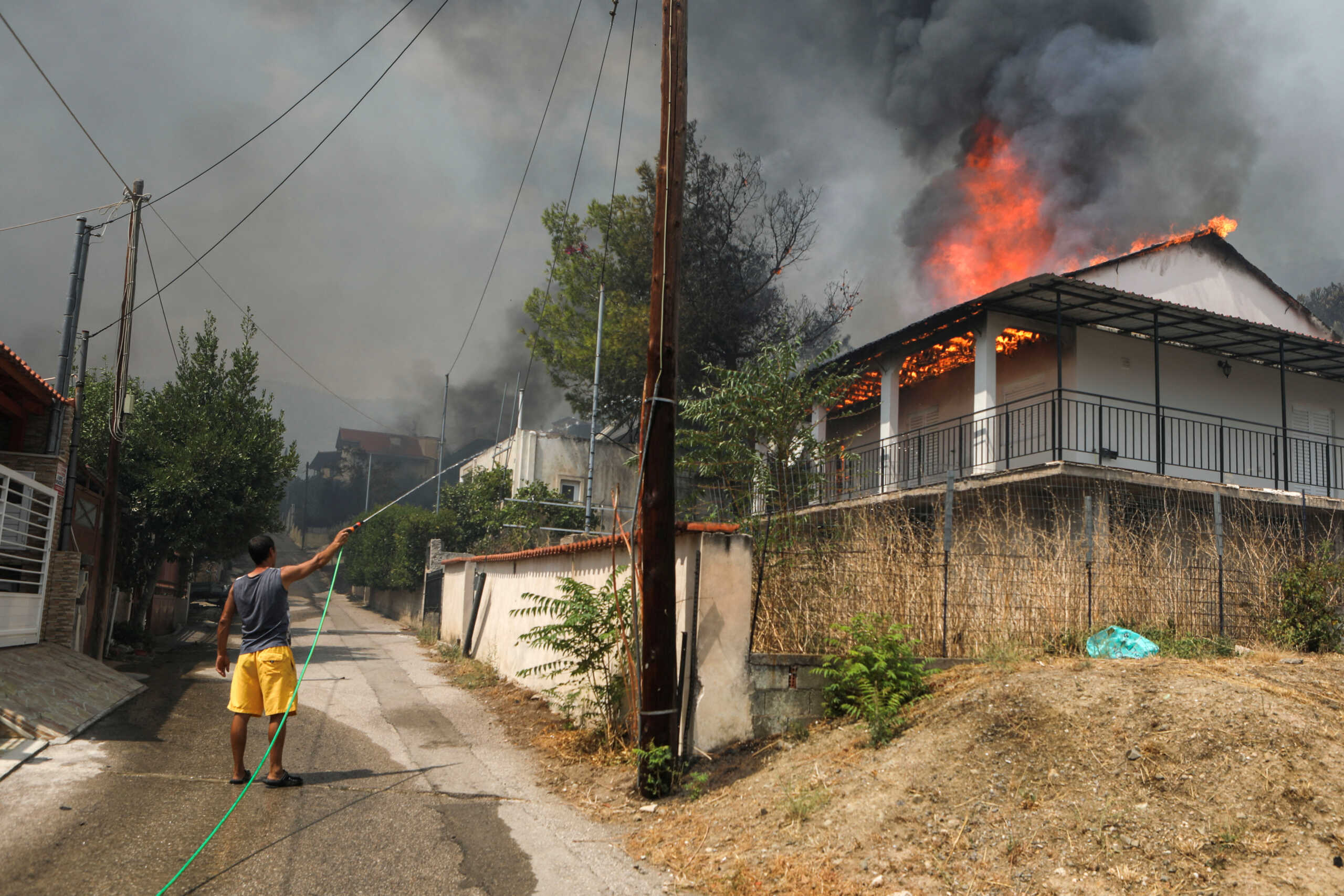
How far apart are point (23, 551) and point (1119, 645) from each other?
1330 centimetres

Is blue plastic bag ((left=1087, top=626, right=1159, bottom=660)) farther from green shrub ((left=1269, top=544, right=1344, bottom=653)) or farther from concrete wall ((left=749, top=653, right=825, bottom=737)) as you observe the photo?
concrete wall ((left=749, top=653, right=825, bottom=737))

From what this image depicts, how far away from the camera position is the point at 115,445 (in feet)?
47.5

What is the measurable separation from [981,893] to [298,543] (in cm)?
7972

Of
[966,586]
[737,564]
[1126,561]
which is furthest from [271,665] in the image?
[1126,561]

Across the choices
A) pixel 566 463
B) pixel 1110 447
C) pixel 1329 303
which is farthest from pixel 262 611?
pixel 1329 303

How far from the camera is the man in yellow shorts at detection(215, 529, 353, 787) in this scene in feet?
20.3

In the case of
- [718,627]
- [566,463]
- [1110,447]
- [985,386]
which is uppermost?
[566,463]

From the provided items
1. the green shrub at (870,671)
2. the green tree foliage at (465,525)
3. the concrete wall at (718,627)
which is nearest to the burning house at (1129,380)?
the green shrub at (870,671)

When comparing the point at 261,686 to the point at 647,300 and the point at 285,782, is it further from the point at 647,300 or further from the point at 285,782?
the point at 647,300

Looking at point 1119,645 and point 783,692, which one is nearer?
point 783,692

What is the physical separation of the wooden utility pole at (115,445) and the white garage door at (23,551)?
6.38ft

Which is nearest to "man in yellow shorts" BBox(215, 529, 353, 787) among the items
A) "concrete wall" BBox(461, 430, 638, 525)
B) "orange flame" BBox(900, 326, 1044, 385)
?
"orange flame" BBox(900, 326, 1044, 385)

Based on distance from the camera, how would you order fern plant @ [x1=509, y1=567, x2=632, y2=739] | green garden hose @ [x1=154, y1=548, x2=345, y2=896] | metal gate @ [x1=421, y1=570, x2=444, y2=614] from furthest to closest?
1. metal gate @ [x1=421, y1=570, x2=444, y2=614]
2. fern plant @ [x1=509, y1=567, x2=632, y2=739]
3. green garden hose @ [x1=154, y1=548, x2=345, y2=896]

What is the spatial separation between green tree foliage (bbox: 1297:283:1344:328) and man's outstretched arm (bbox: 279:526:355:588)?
5306 cm
